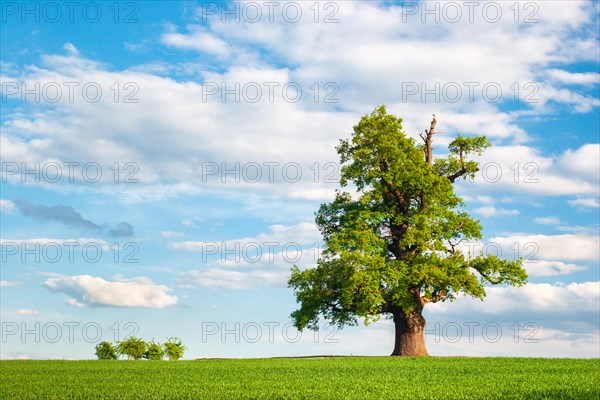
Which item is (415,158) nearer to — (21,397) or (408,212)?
(408,212)

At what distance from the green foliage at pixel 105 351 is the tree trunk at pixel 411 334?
17696 millimetres

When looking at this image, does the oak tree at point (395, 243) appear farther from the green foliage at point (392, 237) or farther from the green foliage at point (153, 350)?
the green foliage at point (153, 350)

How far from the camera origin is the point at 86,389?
18.5 meters

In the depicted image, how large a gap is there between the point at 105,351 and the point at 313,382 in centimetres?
2530

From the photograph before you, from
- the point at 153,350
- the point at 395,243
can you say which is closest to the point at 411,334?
the point at 395,243

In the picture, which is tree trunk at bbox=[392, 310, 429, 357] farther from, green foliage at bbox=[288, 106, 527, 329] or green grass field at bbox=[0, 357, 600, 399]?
green grass field at bbox=[0, 357, 600, 399]

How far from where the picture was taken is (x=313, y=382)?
19875 millimetres

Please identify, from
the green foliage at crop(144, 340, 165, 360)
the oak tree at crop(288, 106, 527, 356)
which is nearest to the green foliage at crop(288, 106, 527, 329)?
the oak tree at crop(288, 106, 527, 356)

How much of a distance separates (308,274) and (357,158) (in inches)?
286

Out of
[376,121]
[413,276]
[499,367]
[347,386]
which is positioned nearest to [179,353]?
[413,276]

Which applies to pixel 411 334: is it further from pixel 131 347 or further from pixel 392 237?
pixel 131 347

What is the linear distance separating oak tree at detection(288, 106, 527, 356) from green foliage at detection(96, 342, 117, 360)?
12.4 metres

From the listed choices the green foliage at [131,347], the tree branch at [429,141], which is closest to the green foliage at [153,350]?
the green foliage at [131,347]

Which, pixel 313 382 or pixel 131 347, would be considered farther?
pixel 131 347
